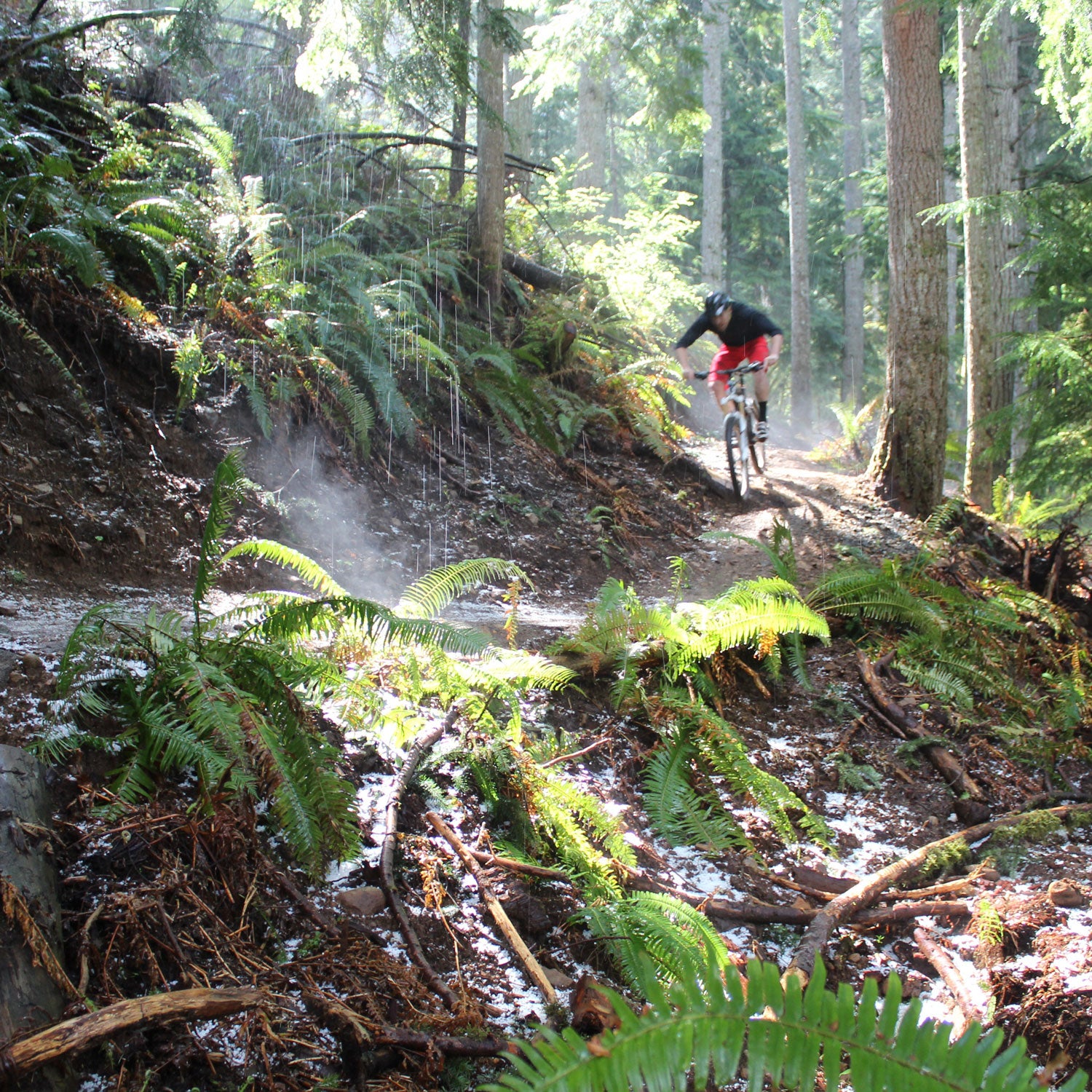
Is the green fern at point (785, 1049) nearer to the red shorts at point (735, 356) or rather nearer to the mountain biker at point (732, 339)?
the mountain biker at point (732, 339)

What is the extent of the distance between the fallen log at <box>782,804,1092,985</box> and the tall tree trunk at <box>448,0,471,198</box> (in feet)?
24.1

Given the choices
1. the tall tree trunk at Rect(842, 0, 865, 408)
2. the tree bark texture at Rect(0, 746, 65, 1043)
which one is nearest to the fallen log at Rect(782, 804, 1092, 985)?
the tree bark texture at Rect(0, 746, 65, 1043)

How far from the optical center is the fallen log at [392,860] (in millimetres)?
2475

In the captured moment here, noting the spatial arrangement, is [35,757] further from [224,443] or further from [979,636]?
[979,636]

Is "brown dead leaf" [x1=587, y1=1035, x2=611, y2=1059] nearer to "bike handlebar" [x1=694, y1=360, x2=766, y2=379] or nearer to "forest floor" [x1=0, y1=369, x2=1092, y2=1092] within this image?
"forest floor" [x1=0, y1=369, x2=1092, y2=1092]

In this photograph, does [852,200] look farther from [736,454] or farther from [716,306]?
[716,306]

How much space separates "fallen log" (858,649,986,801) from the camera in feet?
14.8

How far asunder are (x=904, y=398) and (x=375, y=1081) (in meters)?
9.02

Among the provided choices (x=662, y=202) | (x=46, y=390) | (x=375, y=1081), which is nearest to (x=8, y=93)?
(x=46, y=390)

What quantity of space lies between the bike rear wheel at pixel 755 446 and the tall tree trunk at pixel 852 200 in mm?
16372

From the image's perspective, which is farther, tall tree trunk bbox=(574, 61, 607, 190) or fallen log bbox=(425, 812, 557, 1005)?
tall tree trunk bbox=(574, 61, 607, 190)

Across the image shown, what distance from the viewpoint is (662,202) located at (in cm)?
2331

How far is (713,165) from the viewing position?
24.0m

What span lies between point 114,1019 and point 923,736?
14.9ft
